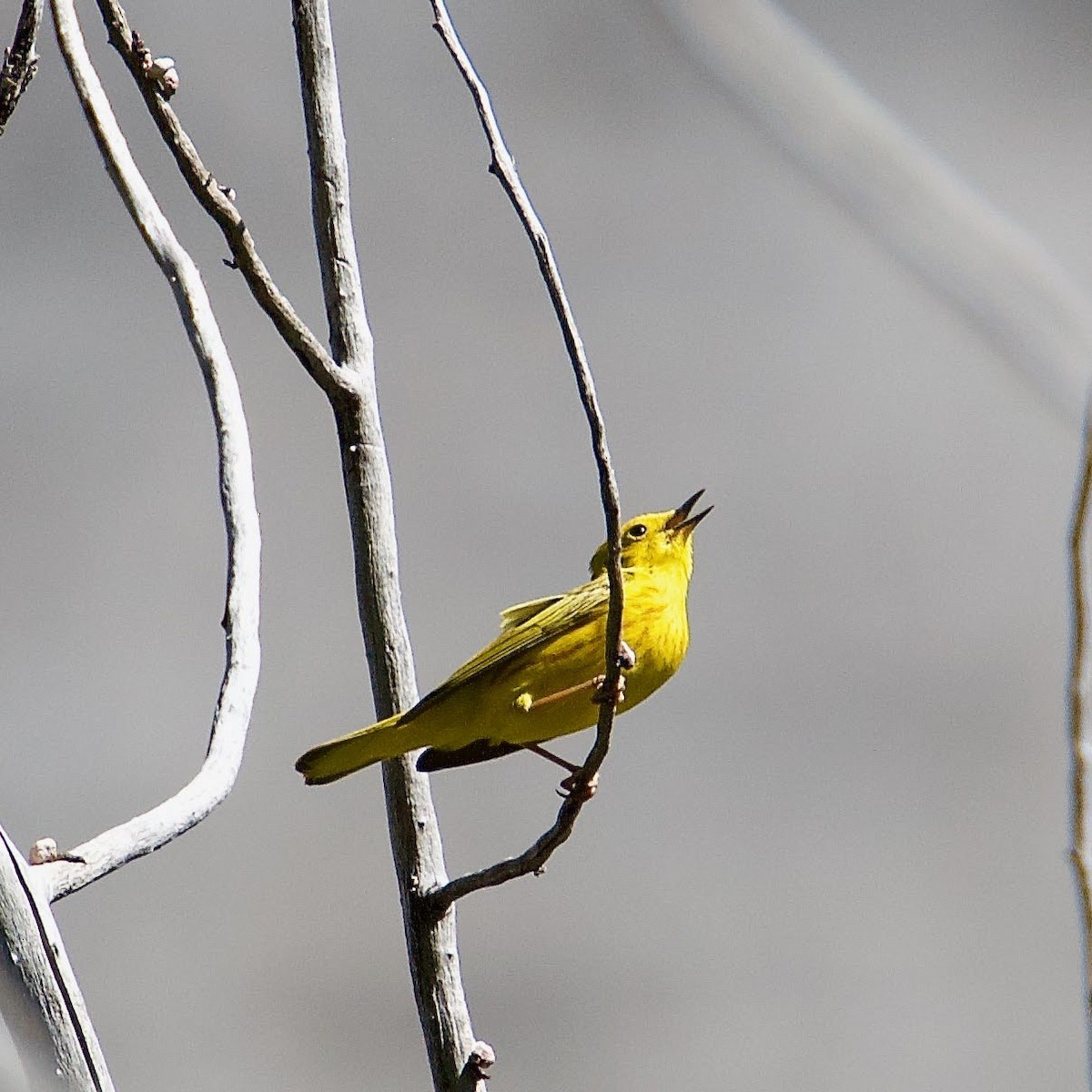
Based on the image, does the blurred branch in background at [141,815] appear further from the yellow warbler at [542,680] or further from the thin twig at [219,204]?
the yellow warbler at [542,680]

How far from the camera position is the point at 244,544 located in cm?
161

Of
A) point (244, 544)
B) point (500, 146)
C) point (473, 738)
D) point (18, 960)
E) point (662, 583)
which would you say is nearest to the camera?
point (18, 960)

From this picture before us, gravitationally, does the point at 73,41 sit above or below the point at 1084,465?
above

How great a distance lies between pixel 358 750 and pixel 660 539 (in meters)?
0.85

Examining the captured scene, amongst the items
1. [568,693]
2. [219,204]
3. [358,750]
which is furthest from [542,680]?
[219,204]

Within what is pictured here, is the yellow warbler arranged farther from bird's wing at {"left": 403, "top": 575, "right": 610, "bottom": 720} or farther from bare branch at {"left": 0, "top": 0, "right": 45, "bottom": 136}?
bare branch at {"left": 0, "top": 0, "right": 45, "bottom": 136}

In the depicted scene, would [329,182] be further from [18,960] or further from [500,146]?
[18,960]

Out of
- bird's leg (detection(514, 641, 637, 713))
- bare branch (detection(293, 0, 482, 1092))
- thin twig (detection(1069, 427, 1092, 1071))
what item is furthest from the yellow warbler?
thin twig (detection(1069, 427, 1092, 1071))

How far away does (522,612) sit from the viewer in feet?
8.77

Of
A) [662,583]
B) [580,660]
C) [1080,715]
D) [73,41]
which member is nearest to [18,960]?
[1080,715]

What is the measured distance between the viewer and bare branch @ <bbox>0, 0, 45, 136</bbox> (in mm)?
1637

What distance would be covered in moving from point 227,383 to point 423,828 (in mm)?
607

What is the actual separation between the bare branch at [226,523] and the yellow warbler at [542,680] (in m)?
0.61

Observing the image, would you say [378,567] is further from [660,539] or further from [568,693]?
[660,539]
